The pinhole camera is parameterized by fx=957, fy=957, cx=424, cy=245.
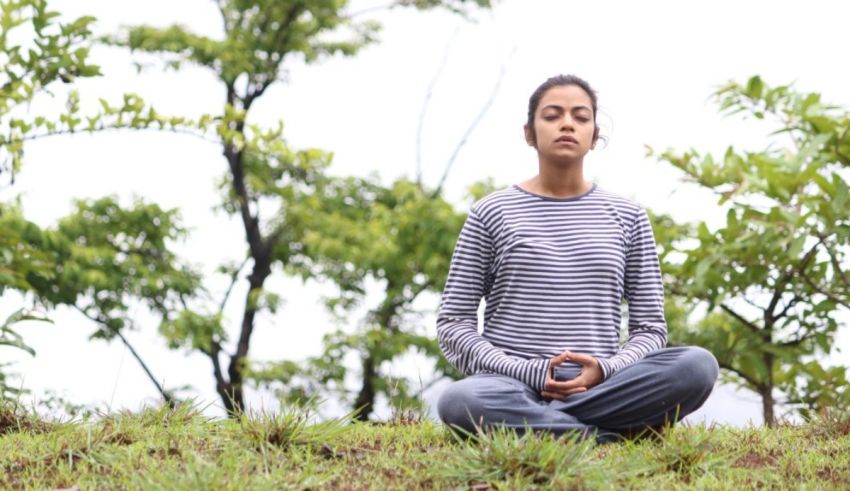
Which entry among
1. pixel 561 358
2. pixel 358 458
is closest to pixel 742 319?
pixel 561 358

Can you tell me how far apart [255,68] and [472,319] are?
→ 9.28 meters

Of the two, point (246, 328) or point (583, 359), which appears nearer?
point (583, 359)

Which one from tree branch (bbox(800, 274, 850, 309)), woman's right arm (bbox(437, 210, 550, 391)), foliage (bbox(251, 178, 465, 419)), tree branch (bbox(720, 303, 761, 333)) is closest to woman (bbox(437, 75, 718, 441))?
woman's right arm (bbox(437, 210, 550, 391))

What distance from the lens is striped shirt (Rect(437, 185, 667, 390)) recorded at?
139 inches

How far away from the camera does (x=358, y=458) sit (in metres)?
3.05

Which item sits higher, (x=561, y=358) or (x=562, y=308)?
(x=562, y=308)

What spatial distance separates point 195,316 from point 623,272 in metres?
7.97

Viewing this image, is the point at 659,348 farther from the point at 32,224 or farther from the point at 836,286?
the point at 32,224

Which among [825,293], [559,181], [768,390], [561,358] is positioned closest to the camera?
[561,358]

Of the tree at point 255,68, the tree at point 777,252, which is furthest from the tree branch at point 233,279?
the tree at point 777,252

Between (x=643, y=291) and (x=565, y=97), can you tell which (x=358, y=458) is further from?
(x=565, y=97)

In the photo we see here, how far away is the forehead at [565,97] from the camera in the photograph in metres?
3.57

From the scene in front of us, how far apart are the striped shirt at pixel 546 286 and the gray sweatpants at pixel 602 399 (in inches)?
3.2

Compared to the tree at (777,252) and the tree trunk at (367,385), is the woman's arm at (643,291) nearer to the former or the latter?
the tree at (777,252)
